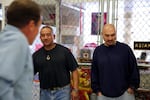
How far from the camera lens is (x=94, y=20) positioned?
3.46m

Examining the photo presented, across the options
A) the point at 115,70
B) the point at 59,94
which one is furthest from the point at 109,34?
the point at 59,94

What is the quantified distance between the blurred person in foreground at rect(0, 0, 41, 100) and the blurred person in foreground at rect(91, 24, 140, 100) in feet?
4.87

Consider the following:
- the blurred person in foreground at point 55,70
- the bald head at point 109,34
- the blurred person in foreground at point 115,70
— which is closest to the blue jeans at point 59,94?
the blurred person in foreground at point 55,70

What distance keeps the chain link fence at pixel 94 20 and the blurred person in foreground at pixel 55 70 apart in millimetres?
570

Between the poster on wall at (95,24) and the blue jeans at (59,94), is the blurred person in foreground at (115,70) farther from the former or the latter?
the poster on wall at (95,24)

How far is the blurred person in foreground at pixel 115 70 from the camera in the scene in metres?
2.84

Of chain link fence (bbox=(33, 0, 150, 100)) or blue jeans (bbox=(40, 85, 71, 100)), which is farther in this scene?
chain link fence (bbox=(33, 0, 150, 100))

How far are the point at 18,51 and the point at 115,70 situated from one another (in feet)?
5.43

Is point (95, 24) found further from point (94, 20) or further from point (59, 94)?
point (59, 94)

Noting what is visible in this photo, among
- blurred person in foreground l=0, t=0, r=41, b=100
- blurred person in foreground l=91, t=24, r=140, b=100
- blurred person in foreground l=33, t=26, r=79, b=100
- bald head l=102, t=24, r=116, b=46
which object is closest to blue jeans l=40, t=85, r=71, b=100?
blurred person in foreground l=33, t=26, r=79, b=100

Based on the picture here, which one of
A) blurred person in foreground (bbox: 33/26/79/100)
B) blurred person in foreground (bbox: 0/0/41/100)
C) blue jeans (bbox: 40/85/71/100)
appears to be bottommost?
blue jeans (bbox: 40/85/71/100)

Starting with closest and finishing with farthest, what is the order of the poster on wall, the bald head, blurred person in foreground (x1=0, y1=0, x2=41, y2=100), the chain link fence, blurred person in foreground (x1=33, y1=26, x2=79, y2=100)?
blurred person in foreground (x1=0, y1=0, x2=41, y2=100) → the bald head → blurred person in foreground (x1=33, y1=26, x2=79, y2=100) → the chain link fence → the poster on wall

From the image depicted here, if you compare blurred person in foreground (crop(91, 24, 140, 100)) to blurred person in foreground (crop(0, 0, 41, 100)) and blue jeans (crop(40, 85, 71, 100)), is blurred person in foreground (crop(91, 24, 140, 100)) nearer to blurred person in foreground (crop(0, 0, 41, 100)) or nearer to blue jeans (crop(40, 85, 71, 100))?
blue jeans (crop(40, 85, 71, 100))

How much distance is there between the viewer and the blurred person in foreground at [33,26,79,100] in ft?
9.77
